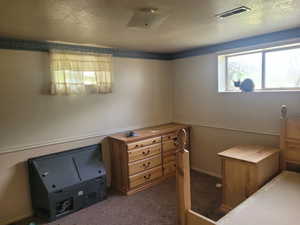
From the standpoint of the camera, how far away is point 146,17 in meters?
1.84

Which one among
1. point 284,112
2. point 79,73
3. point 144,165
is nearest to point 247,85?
point 284,112

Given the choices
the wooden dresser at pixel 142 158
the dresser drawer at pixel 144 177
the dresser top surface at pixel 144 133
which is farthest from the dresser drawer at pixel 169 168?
the dresser top surface at pixel 144 133

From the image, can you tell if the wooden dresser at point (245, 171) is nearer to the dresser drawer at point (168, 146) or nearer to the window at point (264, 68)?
the window at point (264, 68)

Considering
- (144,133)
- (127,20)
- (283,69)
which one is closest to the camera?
(127,20)

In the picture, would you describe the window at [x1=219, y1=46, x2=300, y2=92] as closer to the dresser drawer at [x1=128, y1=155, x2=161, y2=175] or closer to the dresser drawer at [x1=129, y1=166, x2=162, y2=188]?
the dresser drawer at [x1=128, y1=155, x2=161, y2=175]

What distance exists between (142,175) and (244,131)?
170 centimetres

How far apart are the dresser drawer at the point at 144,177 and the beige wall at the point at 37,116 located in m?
0.60

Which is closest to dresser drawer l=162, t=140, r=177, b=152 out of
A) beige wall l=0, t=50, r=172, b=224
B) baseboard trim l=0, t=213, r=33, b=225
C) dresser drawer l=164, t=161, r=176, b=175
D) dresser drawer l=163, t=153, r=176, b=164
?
dresser drawer l=163, t=153, r=176, b=164

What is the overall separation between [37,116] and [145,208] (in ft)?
6.13

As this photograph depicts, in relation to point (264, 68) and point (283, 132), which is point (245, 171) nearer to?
point (283, 132)

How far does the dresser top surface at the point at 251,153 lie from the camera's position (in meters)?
2.48

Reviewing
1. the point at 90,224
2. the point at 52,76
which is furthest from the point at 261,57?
the point at 90,224

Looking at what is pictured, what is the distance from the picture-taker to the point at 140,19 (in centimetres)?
185

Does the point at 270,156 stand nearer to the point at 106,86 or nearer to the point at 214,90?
the point at 214,90
